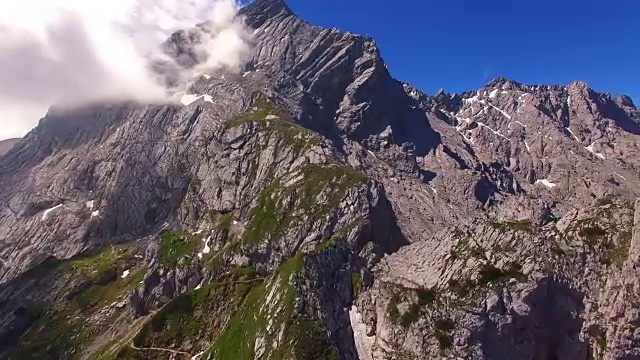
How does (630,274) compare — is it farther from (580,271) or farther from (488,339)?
(488,339)

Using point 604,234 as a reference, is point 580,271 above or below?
below

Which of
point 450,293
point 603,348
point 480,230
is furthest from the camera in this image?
point 480,230

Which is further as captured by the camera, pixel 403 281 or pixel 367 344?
pixel 403 281

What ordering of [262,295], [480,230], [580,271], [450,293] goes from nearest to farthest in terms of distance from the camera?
1. [580,271]
2. [450,293]
3. [480,230]
4. [262,295]

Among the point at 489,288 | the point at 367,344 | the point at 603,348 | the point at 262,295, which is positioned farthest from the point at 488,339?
the point at 262,295

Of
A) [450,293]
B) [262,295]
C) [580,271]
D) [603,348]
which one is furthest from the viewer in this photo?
[262,295]

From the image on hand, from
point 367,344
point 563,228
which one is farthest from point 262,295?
point 563,228

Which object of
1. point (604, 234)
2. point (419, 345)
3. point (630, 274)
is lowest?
point (419, 345)

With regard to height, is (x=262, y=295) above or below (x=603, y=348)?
above

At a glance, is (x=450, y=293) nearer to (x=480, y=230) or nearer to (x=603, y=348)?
(x=480, y=230)
